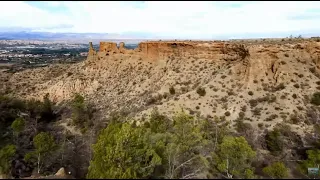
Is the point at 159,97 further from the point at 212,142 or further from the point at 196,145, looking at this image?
the point at 196,145

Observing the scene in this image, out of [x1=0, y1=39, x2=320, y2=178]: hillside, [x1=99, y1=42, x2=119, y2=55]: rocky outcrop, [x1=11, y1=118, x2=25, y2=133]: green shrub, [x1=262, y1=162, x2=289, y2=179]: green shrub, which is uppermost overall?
[x1=99, y1=42, x2=119, y2=55]: rocky outcrop

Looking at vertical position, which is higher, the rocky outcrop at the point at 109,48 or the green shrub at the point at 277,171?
the rocky outcrop at the point at 109,48

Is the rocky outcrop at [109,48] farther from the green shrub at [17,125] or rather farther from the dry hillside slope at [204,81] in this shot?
the green shrub at [17,125]

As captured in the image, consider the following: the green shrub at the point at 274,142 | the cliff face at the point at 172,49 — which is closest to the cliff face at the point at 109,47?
the cliff face at the point at 172,49

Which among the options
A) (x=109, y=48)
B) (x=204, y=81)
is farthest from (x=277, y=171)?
(x=109, y=48)

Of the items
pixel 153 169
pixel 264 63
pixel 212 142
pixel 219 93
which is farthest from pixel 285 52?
pixel 153 169

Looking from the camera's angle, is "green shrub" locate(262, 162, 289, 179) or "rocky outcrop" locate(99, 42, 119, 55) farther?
"rocky outcrop" locate(99, 42, 119, 55)

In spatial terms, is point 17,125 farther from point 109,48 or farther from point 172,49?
point 172,49

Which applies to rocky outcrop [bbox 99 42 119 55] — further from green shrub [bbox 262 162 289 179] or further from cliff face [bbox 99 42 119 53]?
green shrub [bbox 262 162 289 179]

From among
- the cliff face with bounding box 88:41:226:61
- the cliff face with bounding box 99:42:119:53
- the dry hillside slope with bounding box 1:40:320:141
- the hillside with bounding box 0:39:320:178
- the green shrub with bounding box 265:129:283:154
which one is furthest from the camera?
the cliff face with bounding box 99:42:119:53

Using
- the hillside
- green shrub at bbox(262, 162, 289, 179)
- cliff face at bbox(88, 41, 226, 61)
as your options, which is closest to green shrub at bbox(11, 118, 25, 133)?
the hillside

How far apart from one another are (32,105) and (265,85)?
1319 inches

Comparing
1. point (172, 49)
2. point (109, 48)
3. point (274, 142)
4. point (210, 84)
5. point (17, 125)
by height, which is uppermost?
point (172, 49)

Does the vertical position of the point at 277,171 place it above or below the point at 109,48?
below
